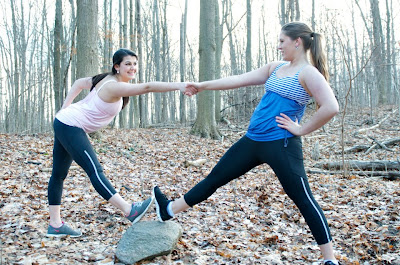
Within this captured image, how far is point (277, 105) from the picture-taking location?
268 cm

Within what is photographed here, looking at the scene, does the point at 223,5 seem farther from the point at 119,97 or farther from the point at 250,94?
the point at 119,97

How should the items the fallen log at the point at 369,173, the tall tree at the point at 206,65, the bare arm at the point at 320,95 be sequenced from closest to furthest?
1. the bare arm at the point at 320,95
2. the fallen log at the point at 369,173
3. the tall tree at the point at 206,65

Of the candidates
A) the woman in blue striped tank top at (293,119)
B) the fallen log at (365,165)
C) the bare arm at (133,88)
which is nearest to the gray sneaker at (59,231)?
the bare arm at (133,88)

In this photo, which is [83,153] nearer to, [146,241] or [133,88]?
[133,88]

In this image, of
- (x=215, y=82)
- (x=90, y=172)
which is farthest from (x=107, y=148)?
(x=215, y=82)

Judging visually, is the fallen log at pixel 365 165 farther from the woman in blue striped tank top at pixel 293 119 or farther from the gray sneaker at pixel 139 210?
the gray sneaker at pixel 139 210

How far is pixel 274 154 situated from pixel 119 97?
1.73 m

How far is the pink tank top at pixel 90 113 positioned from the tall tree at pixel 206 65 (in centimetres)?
767

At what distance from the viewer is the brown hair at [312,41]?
2.64 meters

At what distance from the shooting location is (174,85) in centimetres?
329

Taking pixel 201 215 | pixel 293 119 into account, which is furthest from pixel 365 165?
pixel 293 119

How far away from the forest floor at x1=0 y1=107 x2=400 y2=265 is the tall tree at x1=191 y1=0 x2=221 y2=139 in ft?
9.74

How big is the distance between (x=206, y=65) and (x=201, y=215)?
7113 millimetres

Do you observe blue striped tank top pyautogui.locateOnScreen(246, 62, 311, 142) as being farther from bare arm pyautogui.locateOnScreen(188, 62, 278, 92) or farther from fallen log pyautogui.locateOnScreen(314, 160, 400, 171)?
fallen log pyautogui.locateOnScreen(314, 160, 400, 171)
